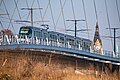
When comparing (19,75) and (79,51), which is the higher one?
(19,75)

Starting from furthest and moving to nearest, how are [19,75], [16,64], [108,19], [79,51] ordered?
1. [108,19]
2. [79,51]
3. [16,64]
4. [19,75]

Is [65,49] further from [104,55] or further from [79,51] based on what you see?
[104,55]

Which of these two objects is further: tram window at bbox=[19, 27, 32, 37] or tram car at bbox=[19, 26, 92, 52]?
tram window at bbox=[19, 27, 32, 37]

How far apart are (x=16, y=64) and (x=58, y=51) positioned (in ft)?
65.6

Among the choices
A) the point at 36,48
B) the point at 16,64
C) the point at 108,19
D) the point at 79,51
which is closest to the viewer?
the point at 16,64

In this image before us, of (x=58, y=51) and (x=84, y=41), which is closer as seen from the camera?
(x=58, y=51)

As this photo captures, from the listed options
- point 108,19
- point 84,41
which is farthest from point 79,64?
point 108,19

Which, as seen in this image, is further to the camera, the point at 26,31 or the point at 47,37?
the point at 26,31

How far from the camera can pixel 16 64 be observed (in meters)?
9.48

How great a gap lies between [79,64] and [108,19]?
1543 cm

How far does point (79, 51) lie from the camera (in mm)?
31656

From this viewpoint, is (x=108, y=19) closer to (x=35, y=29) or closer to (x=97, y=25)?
(x=97, y=25)

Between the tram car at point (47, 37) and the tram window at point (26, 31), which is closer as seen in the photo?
the tram car at point (47, 37)

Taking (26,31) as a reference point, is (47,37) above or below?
below
